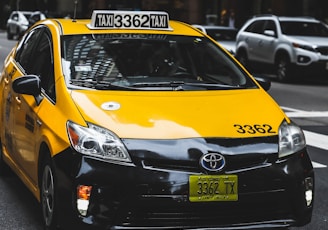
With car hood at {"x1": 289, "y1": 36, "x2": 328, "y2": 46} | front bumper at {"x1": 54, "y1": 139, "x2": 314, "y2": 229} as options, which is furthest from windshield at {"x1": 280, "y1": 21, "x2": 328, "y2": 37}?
front bumper at {"x1": 54, "y1": 139, "x2": 314, "y2": 229}

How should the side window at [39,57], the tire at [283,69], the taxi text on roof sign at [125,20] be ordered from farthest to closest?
the tire at [283,69] → the taxi text on roof sign at [125,20] → the side window at [39,57]

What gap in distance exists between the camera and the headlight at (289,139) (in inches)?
193

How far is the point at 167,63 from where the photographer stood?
6.06 meters

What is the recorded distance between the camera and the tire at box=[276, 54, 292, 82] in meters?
18.8

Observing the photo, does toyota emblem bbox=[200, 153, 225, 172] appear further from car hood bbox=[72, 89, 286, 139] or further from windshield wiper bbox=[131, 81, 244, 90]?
windshield wiper bbox=[131, 81, 244, 90]

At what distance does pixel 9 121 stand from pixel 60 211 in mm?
1904

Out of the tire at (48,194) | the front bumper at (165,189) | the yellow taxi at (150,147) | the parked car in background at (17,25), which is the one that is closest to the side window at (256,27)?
the yellow taxi at (150,147)

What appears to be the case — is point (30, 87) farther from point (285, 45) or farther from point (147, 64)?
point (285, 45)

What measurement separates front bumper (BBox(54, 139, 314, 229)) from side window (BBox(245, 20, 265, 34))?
51.9 feet

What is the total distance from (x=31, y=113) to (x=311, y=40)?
45.9ft

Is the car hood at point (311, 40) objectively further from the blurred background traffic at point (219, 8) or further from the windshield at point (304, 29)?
the blurred background traffic at point (219, 8)

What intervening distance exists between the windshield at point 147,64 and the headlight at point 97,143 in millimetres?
699

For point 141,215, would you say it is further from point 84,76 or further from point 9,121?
point 9,121

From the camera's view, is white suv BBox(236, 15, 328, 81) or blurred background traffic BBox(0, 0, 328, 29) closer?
white suv BBox(236, 15, 328, 81)
